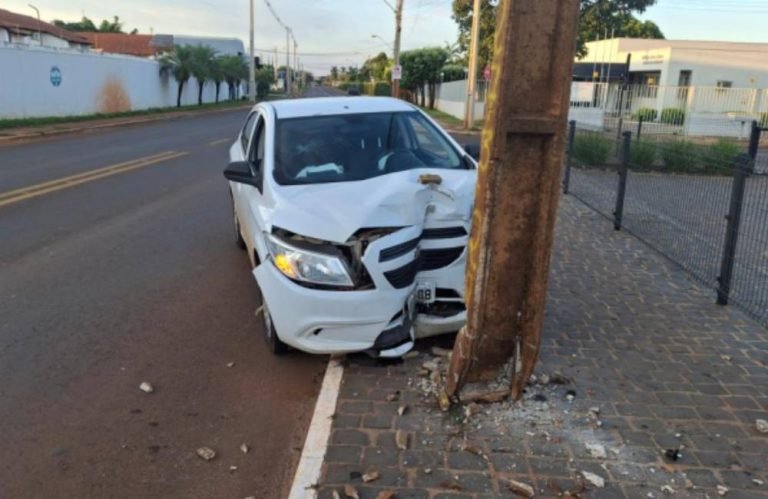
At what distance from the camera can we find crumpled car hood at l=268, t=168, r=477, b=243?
14.8 ft

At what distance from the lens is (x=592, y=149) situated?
13586 mm

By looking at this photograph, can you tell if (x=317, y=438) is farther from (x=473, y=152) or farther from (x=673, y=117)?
(x=673, y=117)

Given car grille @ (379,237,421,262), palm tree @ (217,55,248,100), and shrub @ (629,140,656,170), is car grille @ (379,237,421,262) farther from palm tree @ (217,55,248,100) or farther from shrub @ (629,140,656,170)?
palm tree @ (217,55,248,100)

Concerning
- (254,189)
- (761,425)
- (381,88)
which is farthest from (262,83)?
(761,425)

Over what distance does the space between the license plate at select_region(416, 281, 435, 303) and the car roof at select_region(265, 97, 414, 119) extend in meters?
2.10

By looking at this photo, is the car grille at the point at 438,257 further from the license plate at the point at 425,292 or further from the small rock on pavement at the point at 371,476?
the small rock on pavement at the point at 371,476

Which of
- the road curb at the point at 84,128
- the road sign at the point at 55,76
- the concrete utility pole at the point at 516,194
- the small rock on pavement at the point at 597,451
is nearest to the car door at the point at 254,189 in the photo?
the concrete utility pole at the point at 516,194

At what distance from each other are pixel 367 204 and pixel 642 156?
6.99 metres

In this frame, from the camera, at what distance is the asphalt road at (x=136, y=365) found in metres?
3.57

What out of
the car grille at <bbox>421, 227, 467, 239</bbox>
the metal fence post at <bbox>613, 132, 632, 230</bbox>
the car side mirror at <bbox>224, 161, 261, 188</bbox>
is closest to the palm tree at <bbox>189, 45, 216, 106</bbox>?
the metal fence post at <bbox>613, 132, 632, 230</bbox>

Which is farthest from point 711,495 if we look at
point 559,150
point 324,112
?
point 324,112

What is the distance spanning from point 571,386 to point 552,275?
271 cm

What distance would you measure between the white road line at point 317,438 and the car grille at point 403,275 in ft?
2.46

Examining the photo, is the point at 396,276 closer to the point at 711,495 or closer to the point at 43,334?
the point at 711,495
